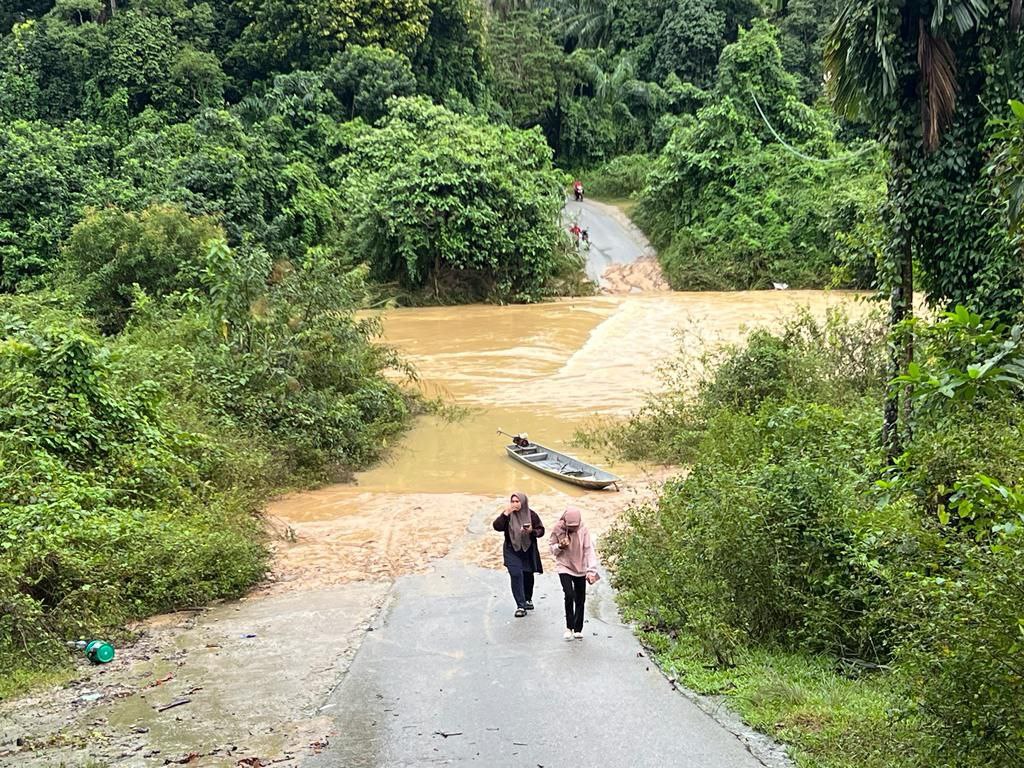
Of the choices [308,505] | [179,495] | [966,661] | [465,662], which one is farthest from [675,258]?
[966,661]

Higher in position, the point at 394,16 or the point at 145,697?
the point at 394,16

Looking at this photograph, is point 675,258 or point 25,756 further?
point 675,258

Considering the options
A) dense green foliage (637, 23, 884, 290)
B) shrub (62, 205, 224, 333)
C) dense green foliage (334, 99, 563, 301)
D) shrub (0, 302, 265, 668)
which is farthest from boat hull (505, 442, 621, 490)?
dense green foliage (637, 23, 884, 290)

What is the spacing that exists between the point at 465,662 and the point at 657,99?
49262mm

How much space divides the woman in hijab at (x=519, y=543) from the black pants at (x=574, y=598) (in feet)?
2.80

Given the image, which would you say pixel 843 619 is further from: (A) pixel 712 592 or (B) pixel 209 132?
(B) pixel 209 132

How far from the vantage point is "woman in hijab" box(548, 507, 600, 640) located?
28.0 feet

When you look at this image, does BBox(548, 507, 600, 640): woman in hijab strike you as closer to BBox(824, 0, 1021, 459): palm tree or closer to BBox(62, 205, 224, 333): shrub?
BBox(824, 0, 1021, 459): palm tree

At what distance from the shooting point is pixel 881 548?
6.54 m

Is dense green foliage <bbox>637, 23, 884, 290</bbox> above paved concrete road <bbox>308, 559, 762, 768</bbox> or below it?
above

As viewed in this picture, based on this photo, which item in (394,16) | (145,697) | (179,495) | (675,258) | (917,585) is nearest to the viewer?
(917,585)

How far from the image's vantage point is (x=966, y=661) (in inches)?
176

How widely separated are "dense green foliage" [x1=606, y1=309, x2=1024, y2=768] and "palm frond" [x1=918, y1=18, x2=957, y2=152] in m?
3.59

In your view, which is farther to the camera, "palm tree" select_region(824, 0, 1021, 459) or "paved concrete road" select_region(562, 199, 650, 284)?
"paved concrete road" select_region(562, 199, 650, 284)
